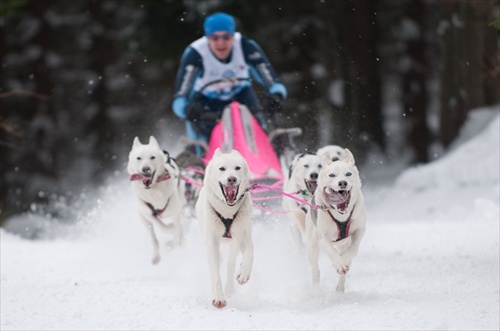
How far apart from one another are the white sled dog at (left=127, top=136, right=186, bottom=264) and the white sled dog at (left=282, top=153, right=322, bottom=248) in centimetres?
100

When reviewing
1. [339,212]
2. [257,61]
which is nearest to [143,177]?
[339,212]

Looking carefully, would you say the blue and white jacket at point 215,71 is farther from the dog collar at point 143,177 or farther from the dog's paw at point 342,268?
the dog's paw at point 342,268

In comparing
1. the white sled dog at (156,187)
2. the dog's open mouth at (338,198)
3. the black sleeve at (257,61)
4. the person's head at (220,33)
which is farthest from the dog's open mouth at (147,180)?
the black sleeve at (257,61)

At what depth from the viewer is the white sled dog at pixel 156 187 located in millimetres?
8148

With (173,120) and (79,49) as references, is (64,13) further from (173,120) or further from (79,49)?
(173,120)

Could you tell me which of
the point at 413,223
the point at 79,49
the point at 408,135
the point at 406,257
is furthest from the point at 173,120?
the point at 406,257

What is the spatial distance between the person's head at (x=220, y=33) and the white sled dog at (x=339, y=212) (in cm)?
330

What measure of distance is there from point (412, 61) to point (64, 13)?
327 inches

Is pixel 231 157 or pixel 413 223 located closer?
pixel 231 157

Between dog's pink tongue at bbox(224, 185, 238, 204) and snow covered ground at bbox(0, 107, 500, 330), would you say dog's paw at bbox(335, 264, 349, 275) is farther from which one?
dog's pink tongue at bbox(224, 185, 238, 204)

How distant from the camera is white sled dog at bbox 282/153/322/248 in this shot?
7.58 meters

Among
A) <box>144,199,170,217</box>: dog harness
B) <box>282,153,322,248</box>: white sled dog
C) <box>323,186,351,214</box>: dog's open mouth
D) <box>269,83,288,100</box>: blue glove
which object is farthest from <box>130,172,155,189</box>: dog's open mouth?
<box>269,83,288,100</box>: blue glove

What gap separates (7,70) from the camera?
21.0 meters

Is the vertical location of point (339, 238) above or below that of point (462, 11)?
below
